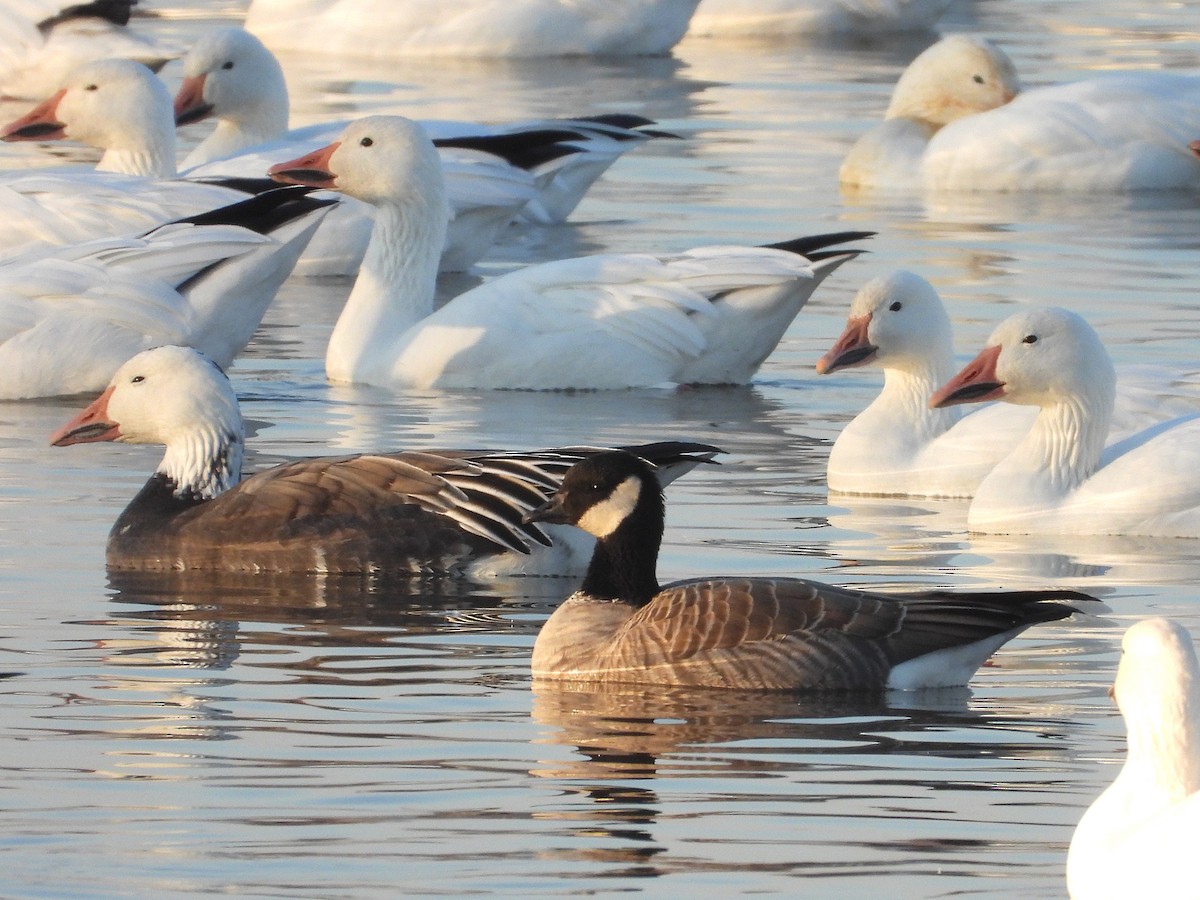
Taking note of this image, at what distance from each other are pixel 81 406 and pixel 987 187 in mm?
7305

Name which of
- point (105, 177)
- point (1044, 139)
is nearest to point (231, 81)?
point (105, 177)

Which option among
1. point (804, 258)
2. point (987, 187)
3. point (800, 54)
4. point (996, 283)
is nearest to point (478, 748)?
point (804, 258)

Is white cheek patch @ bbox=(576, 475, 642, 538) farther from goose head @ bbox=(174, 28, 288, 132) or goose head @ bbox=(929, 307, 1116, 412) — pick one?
goose head @ bbox=(174, 28, 288, 132)

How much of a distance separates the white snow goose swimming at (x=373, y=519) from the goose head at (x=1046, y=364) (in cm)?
137

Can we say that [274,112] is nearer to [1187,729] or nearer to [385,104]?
[385,104]

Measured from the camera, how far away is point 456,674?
7.48m

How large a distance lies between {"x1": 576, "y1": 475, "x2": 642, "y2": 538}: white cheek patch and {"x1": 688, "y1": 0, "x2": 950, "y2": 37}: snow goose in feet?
59.7

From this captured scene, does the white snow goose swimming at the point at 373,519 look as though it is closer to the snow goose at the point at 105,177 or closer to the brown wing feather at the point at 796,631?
the brown wing feather at the point at 796,631

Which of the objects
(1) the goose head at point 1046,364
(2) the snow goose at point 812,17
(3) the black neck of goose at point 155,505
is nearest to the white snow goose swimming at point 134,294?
(3) the black neck of goose at point 155,505

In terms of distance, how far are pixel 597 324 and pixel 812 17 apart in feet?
47.3

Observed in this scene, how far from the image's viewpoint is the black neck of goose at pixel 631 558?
7781mm

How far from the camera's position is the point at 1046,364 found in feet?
32.2

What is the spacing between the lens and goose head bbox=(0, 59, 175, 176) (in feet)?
49.2

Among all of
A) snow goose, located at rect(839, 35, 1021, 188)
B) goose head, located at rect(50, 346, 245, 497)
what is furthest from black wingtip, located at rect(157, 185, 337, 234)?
snow goose, located at rect(839, 35, 1021, 188)
